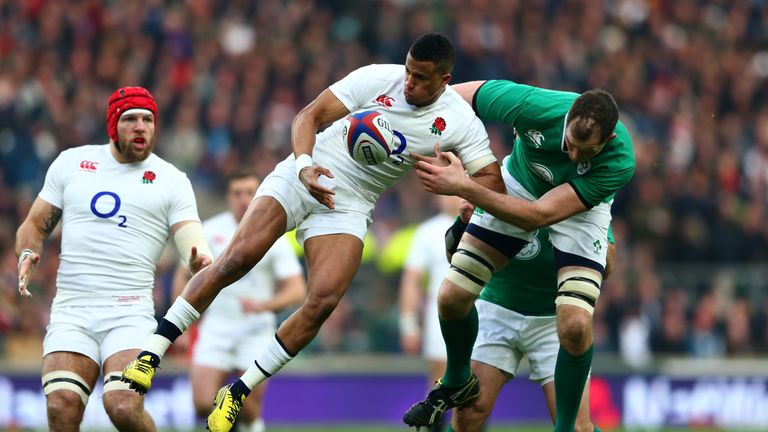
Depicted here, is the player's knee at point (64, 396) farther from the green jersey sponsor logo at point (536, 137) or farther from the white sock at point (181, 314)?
the green jersey sponsor logo at point (536, 137)

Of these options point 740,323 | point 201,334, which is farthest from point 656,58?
point 201,334

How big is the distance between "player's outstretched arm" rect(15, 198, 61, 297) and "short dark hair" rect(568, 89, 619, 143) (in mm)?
3739

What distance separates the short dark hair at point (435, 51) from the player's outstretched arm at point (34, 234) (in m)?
2.85

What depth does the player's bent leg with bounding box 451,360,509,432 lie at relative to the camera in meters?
9.24

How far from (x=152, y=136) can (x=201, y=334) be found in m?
3.03

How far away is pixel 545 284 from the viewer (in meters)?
9.40

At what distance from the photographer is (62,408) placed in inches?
337

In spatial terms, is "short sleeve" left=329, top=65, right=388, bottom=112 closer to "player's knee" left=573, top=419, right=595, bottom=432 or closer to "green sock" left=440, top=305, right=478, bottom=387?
"green sock" left=440, top=305, right=478, bottom=387

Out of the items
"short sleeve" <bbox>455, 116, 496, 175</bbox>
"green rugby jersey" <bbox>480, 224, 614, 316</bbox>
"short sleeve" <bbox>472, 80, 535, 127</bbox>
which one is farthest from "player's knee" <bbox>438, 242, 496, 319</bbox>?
"short sleeve" <bbox>472, 80, 535, 127</bbox>

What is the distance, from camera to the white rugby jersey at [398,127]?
868 centimetres

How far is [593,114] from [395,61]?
1289cm

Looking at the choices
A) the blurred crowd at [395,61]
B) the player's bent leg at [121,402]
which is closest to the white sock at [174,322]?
the player's bent leg at [121,402]

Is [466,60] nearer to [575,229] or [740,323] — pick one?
[740,323]

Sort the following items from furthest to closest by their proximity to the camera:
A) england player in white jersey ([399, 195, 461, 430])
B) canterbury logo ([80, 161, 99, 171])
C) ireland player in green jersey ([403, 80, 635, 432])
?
1. england player in white jersey ([399, 195, 461, 430])
2. canterbury logo ([80, 161, 99, 171])
3. ireland player in green jersey ([403, 80, 635, 432])
